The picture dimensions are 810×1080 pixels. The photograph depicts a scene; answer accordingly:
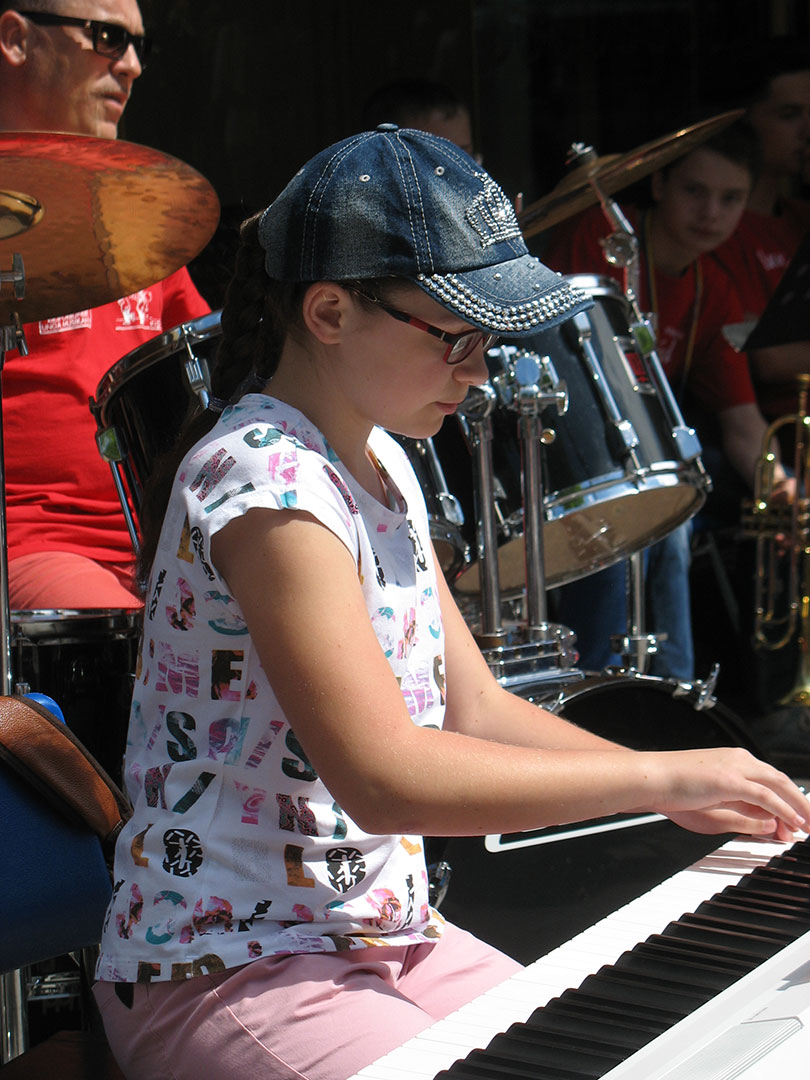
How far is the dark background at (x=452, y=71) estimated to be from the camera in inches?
144

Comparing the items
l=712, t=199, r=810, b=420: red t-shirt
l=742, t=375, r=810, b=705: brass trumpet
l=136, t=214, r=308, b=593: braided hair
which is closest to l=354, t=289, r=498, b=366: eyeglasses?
l=136, t=214, r=308, b=593: braided hair

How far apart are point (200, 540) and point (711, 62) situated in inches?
183

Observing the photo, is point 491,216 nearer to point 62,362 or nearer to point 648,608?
point 62,362

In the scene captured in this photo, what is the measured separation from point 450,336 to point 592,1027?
0.64 meters

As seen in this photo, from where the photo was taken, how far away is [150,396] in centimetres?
221

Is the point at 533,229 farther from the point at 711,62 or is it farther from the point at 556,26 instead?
the point at 711,62

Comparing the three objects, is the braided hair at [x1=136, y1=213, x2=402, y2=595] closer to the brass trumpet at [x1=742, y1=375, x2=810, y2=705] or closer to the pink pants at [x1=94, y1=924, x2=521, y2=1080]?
the pink pants at [x1=94, y1=924, x2=521, y2=1080]

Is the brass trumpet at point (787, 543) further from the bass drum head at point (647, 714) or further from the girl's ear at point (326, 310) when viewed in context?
the girl's ear at point (326, 310)

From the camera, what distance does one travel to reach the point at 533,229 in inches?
121

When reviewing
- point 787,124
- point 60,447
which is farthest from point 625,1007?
point 787,124

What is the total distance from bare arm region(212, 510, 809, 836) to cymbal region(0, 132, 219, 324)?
2.75 ft

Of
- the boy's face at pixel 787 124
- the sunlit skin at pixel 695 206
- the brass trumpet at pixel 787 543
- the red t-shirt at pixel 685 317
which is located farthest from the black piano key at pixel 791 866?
the boy's face at pixel 787 124

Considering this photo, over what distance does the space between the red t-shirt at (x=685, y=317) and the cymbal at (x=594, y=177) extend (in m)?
0.56

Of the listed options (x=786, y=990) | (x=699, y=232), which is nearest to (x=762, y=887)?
(x=786, y=990)
